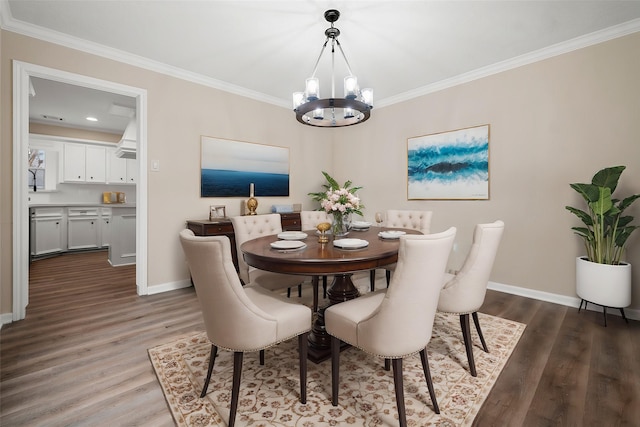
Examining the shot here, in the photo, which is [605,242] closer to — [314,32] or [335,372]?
[335,372]

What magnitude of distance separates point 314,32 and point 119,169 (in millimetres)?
5837

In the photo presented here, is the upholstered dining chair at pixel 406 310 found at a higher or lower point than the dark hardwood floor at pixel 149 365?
higher

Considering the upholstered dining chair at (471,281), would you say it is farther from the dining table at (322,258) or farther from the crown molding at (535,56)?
the crown molding at (535,56)

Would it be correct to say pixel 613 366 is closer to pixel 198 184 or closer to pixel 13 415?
pixel 13 415

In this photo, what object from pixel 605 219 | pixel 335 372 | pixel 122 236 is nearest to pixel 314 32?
pixel 335 372

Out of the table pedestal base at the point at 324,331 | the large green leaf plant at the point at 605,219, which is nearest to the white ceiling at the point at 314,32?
the large green leaf plant at the point at 605,219

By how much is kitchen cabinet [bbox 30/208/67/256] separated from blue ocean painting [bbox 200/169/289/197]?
3.86 m

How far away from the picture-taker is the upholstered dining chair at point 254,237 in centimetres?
238

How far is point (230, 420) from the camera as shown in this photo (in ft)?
4.46

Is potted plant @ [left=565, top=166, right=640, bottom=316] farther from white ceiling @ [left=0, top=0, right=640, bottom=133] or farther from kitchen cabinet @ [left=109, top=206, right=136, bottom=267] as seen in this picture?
kitchen cabinet @ [left=109, top=206, right=136, bottom=267]

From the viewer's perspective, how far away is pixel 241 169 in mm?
4117

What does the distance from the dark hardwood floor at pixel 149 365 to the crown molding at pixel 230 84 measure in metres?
2.61

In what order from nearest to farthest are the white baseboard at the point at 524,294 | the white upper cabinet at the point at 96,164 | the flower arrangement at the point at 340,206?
the flower arrangement at the point at 340,206 → the white baseboard at the point at 524,294 → the white upper cabinet at the point at 96,164

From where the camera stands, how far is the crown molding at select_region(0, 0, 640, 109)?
8.46 ft
